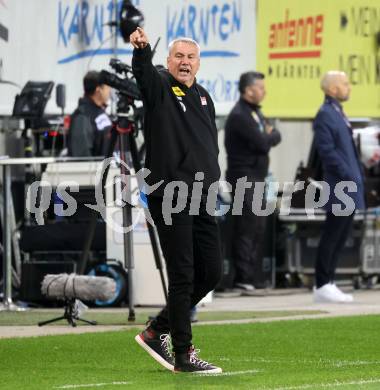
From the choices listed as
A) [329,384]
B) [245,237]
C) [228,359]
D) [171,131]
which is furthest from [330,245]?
[329,384]

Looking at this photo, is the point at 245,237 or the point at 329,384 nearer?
the point at 329,384

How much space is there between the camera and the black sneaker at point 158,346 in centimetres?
906

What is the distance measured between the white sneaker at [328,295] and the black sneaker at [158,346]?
244 inches

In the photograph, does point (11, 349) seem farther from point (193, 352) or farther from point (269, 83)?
point (269, 83)

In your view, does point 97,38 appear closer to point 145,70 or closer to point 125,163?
point 125,163

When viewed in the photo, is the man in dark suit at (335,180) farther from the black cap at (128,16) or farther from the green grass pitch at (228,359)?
the green grass pitch at (228,359)

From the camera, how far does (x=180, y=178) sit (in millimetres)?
8883

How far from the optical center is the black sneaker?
29.7 ft

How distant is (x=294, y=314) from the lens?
45.1 ft

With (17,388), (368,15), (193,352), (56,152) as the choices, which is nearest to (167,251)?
(193,352)

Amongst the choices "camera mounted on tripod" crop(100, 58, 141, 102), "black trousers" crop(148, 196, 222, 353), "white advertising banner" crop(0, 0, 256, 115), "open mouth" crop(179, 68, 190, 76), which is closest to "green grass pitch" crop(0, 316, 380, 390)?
"black trousers" crop(148, 196, 222, 353)

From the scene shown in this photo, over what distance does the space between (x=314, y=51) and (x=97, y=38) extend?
283 centimetres

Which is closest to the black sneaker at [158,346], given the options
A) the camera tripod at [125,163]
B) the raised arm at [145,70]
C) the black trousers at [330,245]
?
the raised arm at [145,70]

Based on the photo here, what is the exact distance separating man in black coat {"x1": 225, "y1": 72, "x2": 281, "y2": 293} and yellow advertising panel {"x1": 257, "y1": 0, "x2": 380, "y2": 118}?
0.78 m
